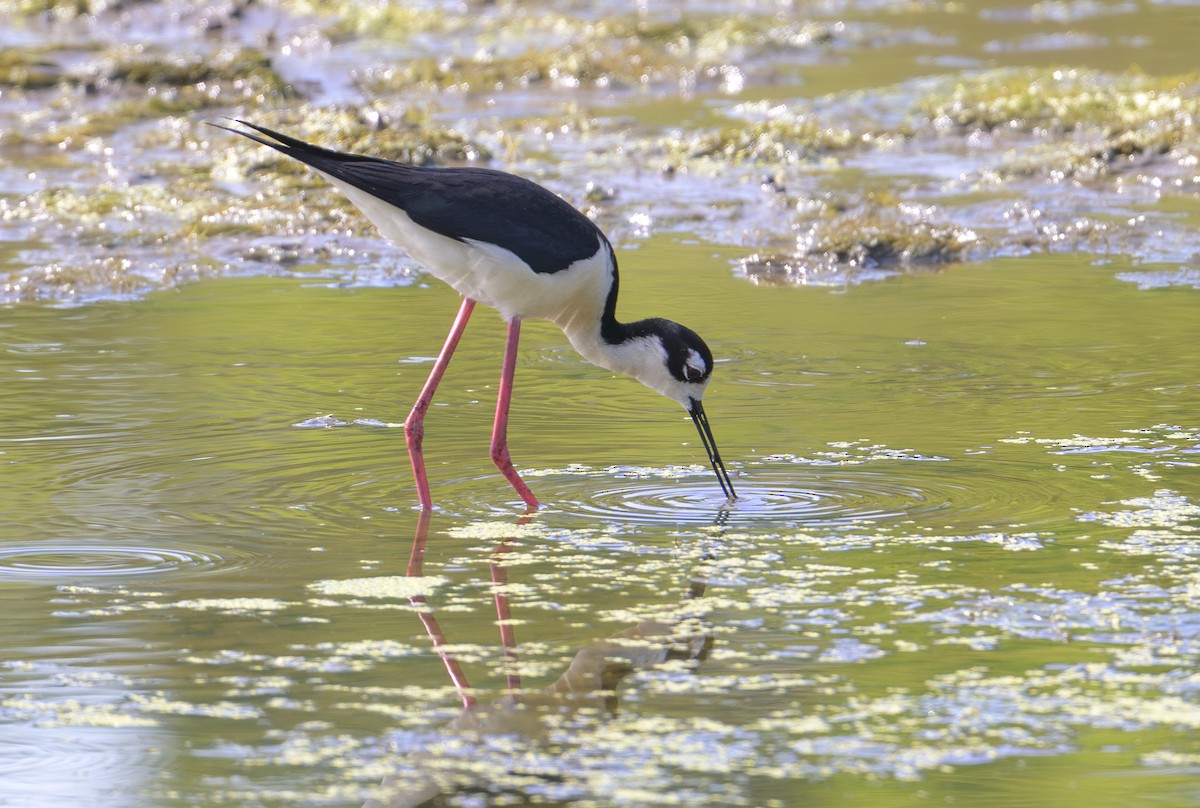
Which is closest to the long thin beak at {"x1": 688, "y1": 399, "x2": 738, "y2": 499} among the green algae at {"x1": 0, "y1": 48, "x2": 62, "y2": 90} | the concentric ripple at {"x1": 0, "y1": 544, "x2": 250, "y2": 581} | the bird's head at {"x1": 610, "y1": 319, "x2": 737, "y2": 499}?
the bird's head at {"x1": 610, "y1": 319, "x2": 737, "y2": 499}

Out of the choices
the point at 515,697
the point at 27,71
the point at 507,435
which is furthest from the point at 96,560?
the point at 27,71

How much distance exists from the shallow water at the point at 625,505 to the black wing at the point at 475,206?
0.73 meters

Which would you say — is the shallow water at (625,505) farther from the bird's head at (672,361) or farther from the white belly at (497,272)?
the white belly at (497,272)

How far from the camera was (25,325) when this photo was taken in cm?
811

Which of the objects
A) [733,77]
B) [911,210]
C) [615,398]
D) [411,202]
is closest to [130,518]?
[411,202]

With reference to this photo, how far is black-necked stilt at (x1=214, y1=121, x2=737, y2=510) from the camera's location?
572cm

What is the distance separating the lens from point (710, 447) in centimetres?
590

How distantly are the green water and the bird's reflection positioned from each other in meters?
0.02

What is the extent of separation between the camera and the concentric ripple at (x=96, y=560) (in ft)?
15.7

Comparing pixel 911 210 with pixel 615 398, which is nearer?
pixel 615 398

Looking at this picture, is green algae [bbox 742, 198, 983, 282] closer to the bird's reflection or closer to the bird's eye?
the bird's eye

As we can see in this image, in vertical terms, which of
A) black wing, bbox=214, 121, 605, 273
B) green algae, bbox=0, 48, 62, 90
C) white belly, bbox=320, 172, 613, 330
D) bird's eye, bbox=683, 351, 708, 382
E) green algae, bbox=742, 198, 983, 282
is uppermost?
black wing, bbox=214, 121, 605, 273

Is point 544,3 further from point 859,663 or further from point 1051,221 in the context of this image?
point 859,663

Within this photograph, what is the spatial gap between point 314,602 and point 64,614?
0.62 metres
